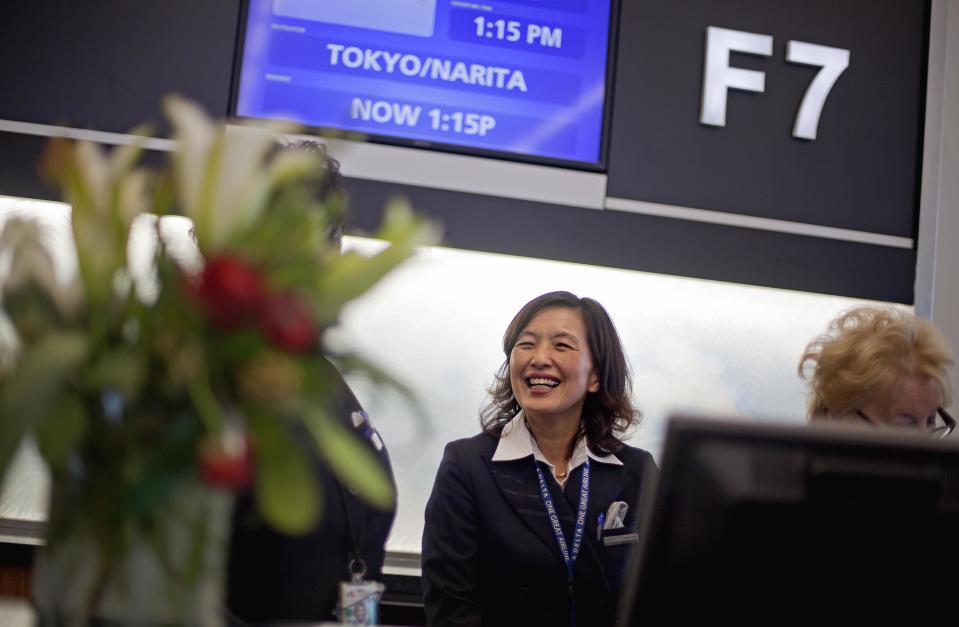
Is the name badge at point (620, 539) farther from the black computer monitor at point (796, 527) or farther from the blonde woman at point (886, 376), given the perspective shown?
the black computer monitor at point (796, 527)

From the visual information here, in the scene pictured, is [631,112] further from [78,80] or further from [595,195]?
[78,80]

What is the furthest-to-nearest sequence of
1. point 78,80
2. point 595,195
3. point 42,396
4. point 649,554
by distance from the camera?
point 595,195
point 78,80
point 649,554
point 42,396

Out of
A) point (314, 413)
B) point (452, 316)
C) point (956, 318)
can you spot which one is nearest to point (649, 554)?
point (314, 413)

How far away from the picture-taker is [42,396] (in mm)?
703

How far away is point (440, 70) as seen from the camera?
2.68 metres

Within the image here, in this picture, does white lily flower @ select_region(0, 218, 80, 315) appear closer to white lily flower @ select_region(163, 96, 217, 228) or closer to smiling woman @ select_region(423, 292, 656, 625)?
white lily flower @ select_region(163, 96, 217, 228)

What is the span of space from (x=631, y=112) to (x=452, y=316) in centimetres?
81

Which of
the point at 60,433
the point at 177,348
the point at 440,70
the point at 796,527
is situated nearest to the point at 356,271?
the point at 177,348

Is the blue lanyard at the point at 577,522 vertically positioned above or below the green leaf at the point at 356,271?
below

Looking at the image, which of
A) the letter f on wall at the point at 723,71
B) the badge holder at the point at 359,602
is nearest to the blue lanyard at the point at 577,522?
the badge holder at the point at 359,602

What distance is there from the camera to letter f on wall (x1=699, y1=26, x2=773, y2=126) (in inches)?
110

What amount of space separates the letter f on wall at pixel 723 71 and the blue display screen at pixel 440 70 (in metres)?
0.32

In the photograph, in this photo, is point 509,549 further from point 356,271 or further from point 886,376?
point 356,271

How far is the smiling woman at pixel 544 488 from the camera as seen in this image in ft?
6.81
